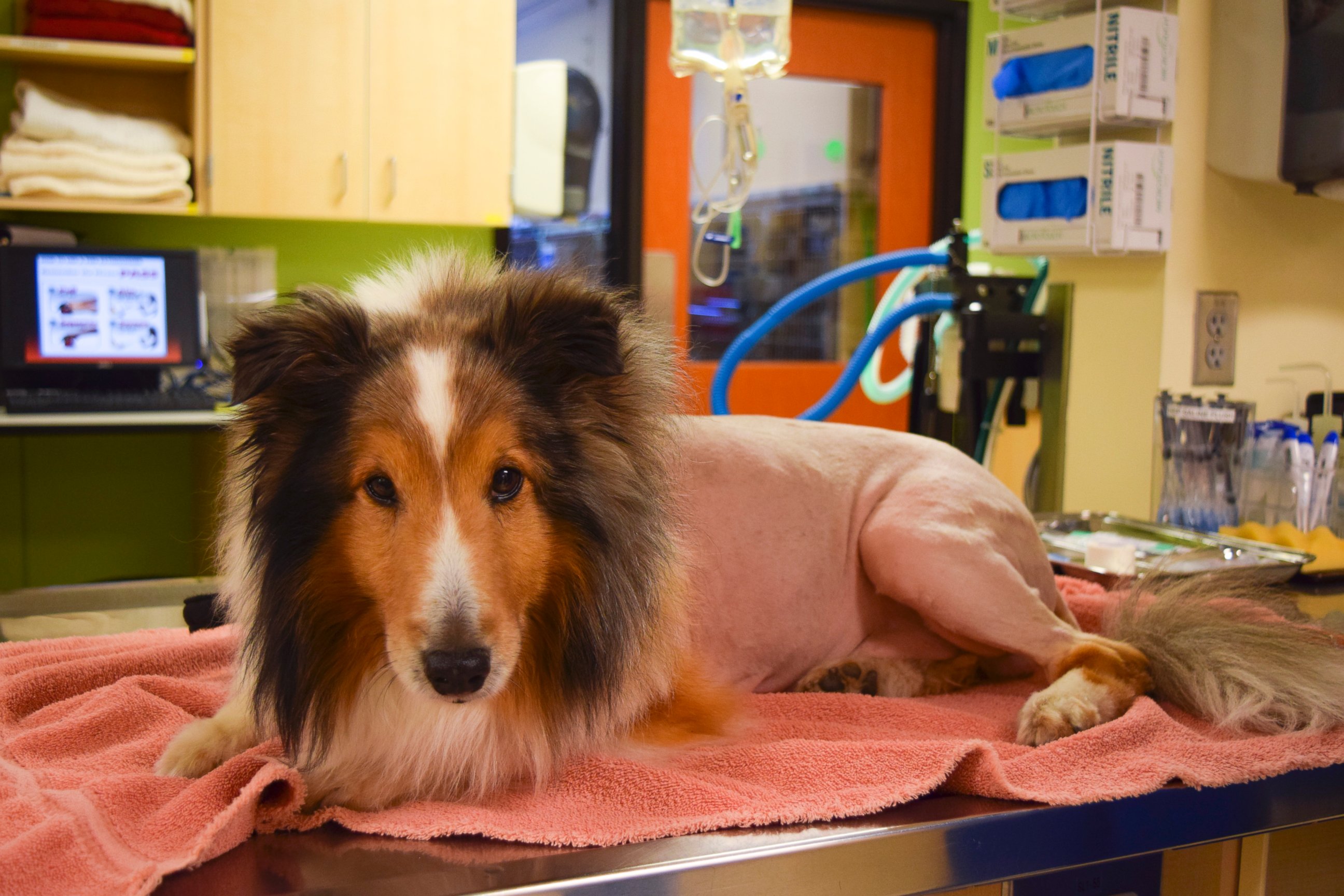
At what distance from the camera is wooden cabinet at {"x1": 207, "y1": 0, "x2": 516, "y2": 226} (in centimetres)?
393

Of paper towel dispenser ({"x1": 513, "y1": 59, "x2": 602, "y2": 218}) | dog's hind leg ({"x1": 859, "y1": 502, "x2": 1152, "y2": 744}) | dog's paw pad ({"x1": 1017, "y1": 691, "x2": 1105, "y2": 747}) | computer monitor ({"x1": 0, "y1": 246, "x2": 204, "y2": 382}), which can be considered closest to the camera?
dog's paw pad ({"x1": 1017, "y1": 691, "x2": 1105, "y2": 747})

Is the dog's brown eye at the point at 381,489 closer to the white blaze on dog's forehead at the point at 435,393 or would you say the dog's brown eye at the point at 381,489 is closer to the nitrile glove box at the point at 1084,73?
the white blaze on dog's forehead at the point at 435,393

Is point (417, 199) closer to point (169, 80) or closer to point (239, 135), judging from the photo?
point (239, 135)

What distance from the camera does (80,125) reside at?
3.76m

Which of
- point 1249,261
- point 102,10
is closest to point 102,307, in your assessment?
point 102,10

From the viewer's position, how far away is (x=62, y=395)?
3641mm

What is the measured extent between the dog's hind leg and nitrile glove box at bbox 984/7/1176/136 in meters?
1.38

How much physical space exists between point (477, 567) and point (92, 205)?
330 centimetres

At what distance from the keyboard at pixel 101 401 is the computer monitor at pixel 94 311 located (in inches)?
4.7

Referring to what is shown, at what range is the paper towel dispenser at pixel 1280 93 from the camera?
2.60 metres

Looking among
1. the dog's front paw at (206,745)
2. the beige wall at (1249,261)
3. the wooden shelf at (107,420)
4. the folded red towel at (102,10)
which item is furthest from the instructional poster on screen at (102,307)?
the beige wall at (1249,261)

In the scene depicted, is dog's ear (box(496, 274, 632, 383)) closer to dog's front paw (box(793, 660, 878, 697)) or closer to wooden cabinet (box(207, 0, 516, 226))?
dog's front paw (box(793, 660, 878, 697))

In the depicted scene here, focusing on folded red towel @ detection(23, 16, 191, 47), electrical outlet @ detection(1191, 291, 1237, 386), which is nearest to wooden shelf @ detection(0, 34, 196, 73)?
folded red towel @ detection(23, 16, 191, 47)

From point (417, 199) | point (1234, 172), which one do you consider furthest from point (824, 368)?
point (1234, 172)
